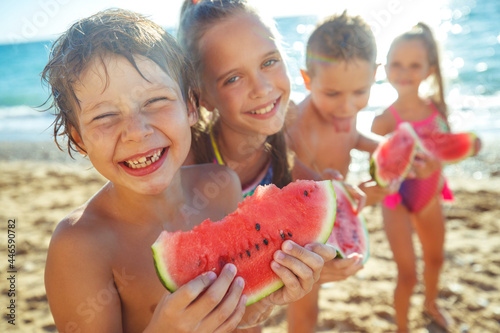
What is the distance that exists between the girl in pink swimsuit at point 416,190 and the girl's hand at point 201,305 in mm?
2405

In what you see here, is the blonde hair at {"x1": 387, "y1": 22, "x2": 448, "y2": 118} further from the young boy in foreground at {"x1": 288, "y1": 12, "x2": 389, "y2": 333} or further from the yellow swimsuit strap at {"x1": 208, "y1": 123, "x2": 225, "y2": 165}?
the yellow swimsuit strap at {"x1": 208, "y1": 123, "x2": 225, "y2": 165}

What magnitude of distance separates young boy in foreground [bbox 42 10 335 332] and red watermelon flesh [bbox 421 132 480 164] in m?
2.66

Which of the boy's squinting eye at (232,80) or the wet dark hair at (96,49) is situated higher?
the wet dark hair at (96,49)

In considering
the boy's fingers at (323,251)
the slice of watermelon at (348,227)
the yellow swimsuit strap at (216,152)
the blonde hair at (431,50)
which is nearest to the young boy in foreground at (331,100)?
the slice of watermelon at (348,227)

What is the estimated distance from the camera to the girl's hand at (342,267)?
2000mm

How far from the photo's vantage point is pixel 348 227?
2.47 meters

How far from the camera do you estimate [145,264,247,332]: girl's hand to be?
4.37 feet

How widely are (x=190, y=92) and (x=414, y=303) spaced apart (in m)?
2.94

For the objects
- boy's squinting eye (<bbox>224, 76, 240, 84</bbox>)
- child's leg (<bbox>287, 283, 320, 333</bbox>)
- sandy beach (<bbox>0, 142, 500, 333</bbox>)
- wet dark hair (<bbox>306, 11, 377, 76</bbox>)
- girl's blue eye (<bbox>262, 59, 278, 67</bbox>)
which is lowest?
sandy beach (<bbox>0, 142, 500, 333</bbox>)

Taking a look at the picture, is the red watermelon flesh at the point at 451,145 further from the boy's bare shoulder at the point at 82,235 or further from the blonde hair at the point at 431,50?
the boy's bare shoulder at the point at 82,235

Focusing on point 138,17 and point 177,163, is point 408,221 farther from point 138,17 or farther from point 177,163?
point 138,17

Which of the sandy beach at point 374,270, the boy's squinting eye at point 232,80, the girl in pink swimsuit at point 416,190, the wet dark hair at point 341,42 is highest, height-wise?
the wet dark hair at point 341,42

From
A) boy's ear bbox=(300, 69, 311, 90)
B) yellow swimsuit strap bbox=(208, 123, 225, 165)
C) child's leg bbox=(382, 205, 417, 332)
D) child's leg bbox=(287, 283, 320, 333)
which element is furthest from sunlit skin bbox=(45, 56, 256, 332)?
child's leg bbox=(382, 205, 417, 332)

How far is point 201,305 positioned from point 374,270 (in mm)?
3283
